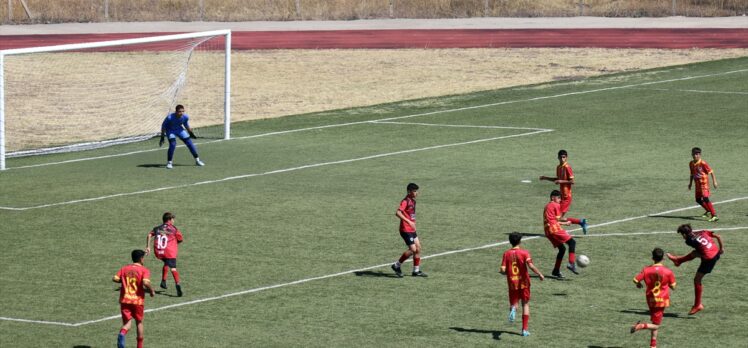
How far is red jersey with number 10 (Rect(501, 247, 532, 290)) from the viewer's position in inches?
845

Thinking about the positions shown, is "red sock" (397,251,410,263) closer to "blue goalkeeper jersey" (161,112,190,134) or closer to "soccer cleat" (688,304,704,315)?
"soccer cleat" (688,304,704,315)

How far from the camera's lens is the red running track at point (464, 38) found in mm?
66750

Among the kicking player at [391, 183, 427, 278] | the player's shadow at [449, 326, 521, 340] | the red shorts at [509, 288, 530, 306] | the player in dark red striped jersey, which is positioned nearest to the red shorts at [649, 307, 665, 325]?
the player in dark red striped jersey

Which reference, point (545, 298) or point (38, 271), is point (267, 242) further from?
point (545, 298)

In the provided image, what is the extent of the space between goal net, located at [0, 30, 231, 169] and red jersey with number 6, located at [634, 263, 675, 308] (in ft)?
80.0

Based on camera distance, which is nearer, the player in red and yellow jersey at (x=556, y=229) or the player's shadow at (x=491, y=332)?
the player's shadow at (x=491, y=332)

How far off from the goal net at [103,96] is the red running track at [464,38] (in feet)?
33.5

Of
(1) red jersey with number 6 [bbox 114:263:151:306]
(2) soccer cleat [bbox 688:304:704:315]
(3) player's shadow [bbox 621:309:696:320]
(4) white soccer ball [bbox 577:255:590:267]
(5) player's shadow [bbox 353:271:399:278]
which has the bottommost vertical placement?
(5) player's shadow [bbox 353:271:399:278]

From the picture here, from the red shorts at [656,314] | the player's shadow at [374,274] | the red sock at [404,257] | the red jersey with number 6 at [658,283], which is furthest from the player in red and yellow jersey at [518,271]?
the player's shadow at [374,274]

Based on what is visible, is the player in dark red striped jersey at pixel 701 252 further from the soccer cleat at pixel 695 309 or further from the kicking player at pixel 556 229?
the kicking player at pixel 556 229

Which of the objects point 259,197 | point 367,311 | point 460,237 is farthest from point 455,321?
point 259,197

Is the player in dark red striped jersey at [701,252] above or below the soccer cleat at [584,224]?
above

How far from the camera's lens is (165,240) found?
80.1 feet

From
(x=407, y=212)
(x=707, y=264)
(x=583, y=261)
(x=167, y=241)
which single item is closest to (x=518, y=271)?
(x=583, y=261)
